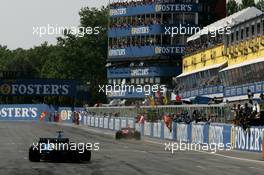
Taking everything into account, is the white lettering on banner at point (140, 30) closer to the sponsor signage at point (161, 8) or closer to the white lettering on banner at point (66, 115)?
the sponsor signage at point (161, 8)

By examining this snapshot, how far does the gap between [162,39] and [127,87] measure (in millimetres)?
7941

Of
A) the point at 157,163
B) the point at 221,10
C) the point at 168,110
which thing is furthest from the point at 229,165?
the point at 221,10

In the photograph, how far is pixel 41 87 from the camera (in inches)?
4870

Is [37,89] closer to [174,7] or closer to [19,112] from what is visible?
[19,112]

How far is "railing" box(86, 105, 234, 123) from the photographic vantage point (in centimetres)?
4697

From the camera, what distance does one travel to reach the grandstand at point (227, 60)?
2376 inches

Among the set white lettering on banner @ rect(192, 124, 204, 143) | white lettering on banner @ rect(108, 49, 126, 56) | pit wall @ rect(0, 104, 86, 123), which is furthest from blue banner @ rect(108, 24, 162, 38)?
white lettering on banner @ rect(192, 124, 204, 143)

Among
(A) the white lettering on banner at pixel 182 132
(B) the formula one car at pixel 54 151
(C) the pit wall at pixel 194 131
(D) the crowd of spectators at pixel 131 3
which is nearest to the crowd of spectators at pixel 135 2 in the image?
(D) the crowd of spectators at pixel 131 3

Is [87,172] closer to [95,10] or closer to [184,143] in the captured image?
[184,143]

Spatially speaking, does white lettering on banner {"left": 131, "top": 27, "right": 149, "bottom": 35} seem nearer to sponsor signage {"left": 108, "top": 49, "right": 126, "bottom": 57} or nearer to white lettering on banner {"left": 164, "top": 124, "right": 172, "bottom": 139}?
sponsor signage {"left": 108, "top": 49, "right": 126, "bottom": 57}

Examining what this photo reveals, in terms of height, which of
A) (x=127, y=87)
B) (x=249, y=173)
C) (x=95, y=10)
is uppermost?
(x=95, y=10)

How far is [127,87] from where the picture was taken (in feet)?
351

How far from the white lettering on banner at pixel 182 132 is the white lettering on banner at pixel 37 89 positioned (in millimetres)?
68271

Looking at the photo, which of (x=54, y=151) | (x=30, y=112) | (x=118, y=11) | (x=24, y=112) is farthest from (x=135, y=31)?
(x=54, y=151)
